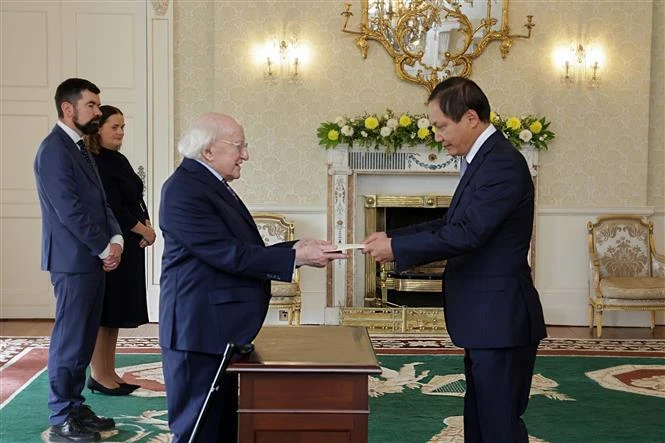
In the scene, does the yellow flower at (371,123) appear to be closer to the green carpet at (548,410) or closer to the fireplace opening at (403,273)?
the fireplace opening at (403,273)

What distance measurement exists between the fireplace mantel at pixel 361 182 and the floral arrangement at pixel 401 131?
0.39 ft

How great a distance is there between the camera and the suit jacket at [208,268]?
9.98 feet

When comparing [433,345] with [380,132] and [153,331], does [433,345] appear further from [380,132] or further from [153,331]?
[153,331]

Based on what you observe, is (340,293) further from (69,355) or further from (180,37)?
(69,355)

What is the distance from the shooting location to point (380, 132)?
7.88m

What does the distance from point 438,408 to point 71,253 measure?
2.27 meters

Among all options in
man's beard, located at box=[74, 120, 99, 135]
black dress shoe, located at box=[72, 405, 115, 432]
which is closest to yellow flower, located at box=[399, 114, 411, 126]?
man's beard, located at box=[74, 120, 99, 135]

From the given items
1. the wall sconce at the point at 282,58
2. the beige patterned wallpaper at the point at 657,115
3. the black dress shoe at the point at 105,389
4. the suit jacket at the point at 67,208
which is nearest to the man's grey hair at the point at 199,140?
the suit jacket at the point at 67,208

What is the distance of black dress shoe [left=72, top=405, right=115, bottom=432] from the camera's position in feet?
14.7

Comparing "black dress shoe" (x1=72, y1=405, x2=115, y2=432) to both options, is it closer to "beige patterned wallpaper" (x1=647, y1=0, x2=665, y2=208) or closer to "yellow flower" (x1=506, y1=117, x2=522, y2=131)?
"yellow flower" (x1=506, y1=117, x2=522, y2=131)

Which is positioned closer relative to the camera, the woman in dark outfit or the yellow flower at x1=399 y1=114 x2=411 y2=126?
the woman in dark outfit

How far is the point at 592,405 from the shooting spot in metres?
5.28

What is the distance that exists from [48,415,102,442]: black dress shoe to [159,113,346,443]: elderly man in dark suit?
→ 1484mm

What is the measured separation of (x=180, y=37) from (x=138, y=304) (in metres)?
3.72
